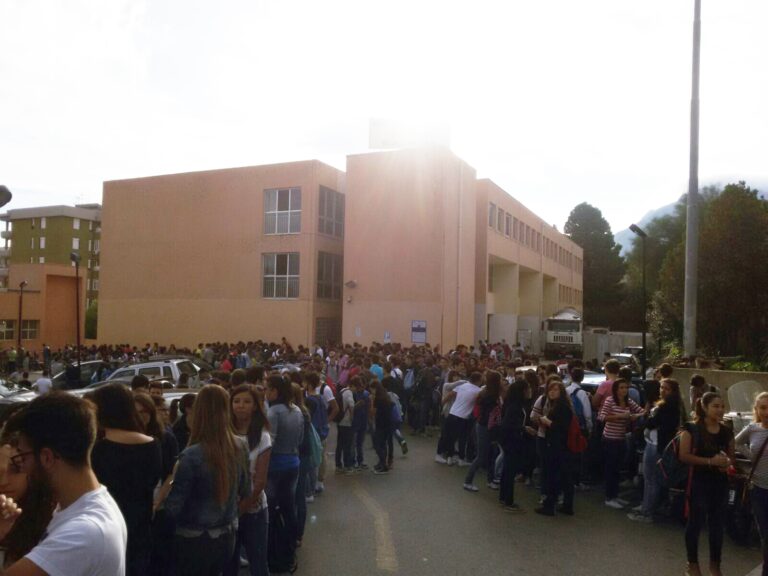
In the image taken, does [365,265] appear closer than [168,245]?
Yes

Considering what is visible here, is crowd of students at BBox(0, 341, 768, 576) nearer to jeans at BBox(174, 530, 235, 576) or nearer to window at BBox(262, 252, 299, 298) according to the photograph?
jeans at BBox(174, 530, 235, 576)

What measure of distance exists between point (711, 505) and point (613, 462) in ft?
9.76

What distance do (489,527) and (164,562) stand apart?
4266 millimetres

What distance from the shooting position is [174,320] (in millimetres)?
33688

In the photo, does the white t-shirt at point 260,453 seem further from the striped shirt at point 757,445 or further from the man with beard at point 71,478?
Answer: the striped shirt at point 757,445

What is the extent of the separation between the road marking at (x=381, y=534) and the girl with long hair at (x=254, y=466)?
68.3 inches

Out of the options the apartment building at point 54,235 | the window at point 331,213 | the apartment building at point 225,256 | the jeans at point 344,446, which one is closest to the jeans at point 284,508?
the jeans at point 344,446

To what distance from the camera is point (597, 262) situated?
7312cm

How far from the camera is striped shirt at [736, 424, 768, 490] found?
5586mm

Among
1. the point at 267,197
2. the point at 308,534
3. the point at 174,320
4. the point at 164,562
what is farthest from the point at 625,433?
the point at 174,320

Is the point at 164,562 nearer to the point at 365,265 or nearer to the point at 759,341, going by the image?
the point at 759,341

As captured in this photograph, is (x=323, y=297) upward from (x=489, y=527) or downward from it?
upward

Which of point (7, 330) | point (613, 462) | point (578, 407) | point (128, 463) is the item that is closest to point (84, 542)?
point (128, 463)

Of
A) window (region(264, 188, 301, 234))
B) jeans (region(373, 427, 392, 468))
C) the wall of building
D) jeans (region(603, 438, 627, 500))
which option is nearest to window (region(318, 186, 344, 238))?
window (region(264, 188, 301, 234))
